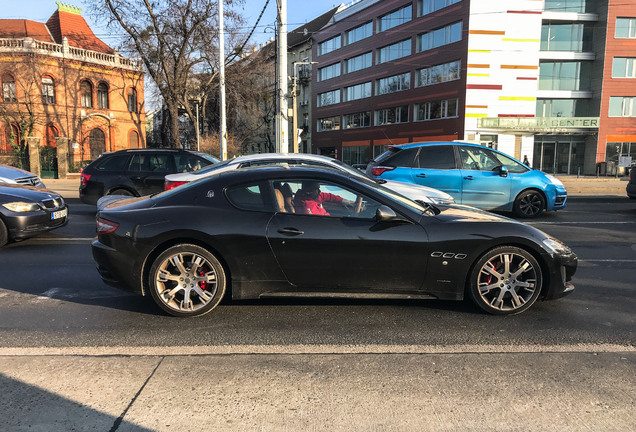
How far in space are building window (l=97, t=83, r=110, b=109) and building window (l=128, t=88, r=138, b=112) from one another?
241 centimetres

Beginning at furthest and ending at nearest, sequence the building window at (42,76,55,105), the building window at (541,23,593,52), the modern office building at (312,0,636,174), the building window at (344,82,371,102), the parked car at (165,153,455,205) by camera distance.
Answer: the building window at (344,82,371,102) < the building window at (42,76,55,105) < the building window at (541,23,593,52) < the modern office building at (312,0,636,174) < the parked car at (165,153,455,205)

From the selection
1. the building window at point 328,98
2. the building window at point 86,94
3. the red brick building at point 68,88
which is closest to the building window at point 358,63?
the building window at point 328,98

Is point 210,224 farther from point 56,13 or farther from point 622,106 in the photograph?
point 56,13

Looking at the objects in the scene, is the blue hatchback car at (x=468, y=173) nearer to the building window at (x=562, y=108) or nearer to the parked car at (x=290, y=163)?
the parked car at (x=290, y=163)

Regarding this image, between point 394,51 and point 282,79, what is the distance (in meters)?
29.1

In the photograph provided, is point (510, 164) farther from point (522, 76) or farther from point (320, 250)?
point (522, 76)

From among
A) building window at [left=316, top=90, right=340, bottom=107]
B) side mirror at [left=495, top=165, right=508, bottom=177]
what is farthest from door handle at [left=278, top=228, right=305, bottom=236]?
building window at [left=316, top=90, right=340, bottom=107]

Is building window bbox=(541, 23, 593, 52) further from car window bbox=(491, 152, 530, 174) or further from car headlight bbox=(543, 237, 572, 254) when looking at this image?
A: car headlight bbox=(543, 237, 572, 254)

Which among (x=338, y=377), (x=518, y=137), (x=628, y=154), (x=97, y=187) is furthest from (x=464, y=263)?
(x=628, y=154)

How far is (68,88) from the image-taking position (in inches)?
1543

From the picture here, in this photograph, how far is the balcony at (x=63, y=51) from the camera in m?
36.3

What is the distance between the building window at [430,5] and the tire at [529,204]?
29917 millimetres

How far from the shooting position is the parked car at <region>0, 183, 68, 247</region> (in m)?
7.25

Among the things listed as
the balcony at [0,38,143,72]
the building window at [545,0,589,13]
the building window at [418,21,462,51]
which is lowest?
the balcony at [0,38,143,72]
